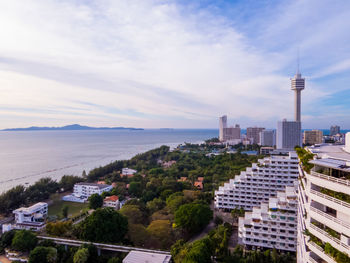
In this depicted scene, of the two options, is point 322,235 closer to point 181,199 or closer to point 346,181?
point 346,181

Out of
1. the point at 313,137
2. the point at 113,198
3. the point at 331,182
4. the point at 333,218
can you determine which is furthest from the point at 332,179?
the point at 313,137

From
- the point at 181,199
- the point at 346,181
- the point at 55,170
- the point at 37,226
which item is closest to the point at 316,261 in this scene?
the point at 346,181

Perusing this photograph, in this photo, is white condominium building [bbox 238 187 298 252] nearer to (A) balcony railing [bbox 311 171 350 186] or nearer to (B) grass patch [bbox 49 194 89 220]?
(A) balcony railing [bbox 311 171 350 186]

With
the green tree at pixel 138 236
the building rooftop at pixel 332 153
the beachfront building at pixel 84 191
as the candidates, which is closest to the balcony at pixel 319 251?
the building rooftop at pixel 332 153

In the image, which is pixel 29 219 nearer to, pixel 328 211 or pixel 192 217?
pixel 192 217

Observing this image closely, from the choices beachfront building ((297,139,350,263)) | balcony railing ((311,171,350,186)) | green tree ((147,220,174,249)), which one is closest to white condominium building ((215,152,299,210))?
green tree ((147,220,174,249))
